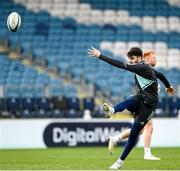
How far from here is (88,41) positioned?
26062 millimetres

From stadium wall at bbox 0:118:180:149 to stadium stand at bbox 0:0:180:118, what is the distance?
2393mm

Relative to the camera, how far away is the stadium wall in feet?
58.7

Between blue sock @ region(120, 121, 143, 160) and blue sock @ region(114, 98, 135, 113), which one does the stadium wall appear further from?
blue sock @ region(120, 121, 143, 160)

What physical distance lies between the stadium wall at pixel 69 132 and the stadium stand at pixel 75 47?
7.85 feet

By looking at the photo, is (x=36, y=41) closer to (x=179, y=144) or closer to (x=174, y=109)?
(x=174, y=109)

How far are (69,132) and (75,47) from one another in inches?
324

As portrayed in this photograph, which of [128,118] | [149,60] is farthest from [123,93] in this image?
[149,60]

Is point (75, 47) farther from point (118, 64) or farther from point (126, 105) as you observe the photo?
point (118, 64)

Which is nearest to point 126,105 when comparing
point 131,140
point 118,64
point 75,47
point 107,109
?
point 107,109

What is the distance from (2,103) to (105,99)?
3.44 meters

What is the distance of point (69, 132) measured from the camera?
17.9m

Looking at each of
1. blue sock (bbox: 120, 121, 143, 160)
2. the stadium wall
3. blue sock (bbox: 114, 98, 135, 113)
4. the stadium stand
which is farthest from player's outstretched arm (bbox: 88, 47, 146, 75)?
the stadium stand

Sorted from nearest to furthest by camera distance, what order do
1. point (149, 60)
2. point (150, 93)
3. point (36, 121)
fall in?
point (150, 93)
point (149, 60)
point (36, 121)

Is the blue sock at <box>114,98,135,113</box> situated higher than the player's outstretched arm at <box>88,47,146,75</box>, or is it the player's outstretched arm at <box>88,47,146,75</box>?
the player's outstretched arm at <box>88,47,146,75</box>
